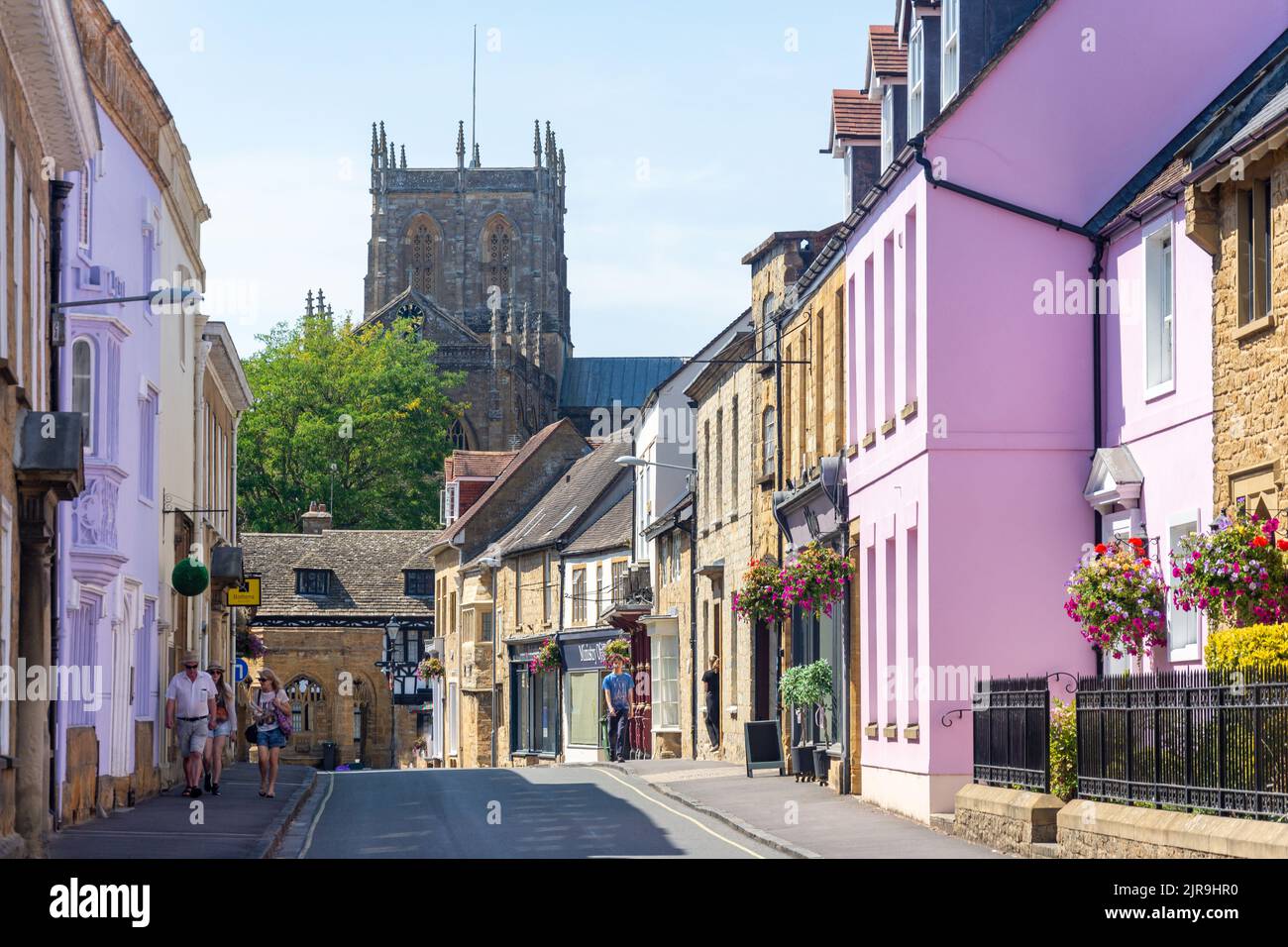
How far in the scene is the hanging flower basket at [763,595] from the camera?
28.2m

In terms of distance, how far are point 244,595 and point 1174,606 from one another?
22450 mm

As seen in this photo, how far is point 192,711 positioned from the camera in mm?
26359

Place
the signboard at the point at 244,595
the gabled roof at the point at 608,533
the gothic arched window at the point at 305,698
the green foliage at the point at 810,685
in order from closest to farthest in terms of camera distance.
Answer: the green foliage at the point at 810,685, the signboard at the point at 244,595, the gabled roof at the point at 608,533, the gothic arched window at the point at 305,698

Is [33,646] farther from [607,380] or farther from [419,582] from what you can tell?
[607,380]

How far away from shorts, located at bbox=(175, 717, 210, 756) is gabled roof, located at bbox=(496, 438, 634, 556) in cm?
3193

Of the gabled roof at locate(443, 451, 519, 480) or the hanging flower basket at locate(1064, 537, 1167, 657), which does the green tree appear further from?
the hanging flower basket at locate(1064, 537, 1167, 657)

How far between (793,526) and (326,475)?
61243 mm

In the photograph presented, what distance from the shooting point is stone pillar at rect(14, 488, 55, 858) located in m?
17.2

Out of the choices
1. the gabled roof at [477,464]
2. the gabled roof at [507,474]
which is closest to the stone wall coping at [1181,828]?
the gabled roof at [507,474]

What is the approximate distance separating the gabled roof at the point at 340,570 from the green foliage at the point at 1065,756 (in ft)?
194

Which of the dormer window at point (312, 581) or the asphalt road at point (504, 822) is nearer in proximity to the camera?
the asphalt road at point (504, 822)

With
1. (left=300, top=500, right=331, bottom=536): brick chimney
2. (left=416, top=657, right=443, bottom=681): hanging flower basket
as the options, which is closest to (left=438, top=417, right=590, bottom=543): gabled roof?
(left=416, top=657, right=443, bottom=681): hanging flower basket

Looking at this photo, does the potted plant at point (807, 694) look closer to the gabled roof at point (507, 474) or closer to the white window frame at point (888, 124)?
the white window frame at point (888, 124)

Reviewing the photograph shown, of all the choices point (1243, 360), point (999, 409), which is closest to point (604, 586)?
point (999, 409)
